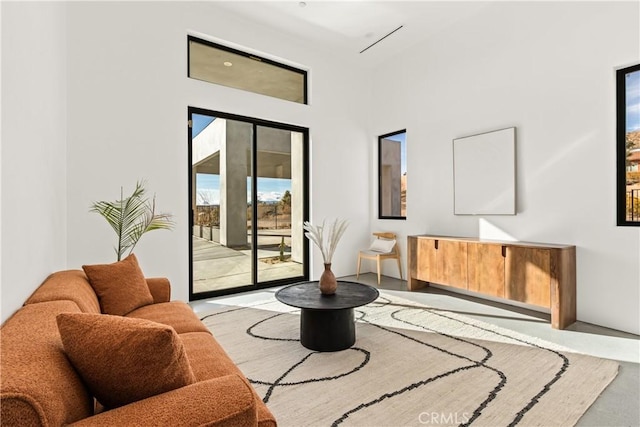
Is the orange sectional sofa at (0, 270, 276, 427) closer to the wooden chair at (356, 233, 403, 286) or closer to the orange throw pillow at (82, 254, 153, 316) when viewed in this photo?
the orange throw pillow at (82, 254, 153, 316)


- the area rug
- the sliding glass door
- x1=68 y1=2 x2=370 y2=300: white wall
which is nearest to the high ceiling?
x1=68 y1=2 x2=370 y2=300: white wall

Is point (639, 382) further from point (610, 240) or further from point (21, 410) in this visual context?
point (21, 410)

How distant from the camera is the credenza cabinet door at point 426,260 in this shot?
4.39 metres

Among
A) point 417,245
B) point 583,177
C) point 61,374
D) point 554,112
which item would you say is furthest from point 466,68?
point 61,374

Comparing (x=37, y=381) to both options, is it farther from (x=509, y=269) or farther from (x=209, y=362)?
(x=509, y=269)

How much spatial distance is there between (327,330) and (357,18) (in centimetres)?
399

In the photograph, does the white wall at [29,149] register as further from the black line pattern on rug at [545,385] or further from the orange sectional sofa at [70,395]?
the black line pattern on rug at [545,385]

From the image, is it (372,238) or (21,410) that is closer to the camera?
(21,410)

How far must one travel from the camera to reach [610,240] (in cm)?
320

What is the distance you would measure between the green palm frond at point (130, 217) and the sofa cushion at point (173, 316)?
0.92 meters

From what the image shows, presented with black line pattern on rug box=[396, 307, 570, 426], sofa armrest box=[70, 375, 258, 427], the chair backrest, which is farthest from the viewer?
the chair backrest

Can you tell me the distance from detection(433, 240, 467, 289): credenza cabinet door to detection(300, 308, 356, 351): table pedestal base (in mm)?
1954

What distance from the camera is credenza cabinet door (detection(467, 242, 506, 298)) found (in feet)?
12.0

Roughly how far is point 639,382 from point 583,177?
199cm
